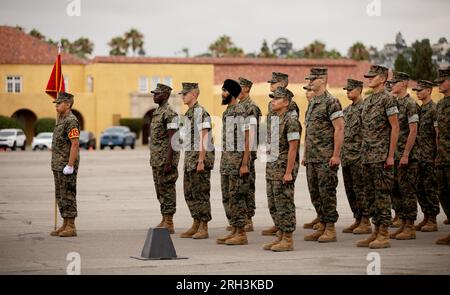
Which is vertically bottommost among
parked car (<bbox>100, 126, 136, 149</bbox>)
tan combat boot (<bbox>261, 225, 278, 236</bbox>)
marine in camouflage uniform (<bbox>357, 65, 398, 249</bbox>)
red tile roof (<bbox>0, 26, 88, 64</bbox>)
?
parked car (<bbox>100, 126, 136, 149</bbox>)

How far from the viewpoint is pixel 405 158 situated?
14.9 metres

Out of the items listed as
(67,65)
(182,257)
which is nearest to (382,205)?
(182,257)

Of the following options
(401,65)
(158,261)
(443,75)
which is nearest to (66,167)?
(158,261)

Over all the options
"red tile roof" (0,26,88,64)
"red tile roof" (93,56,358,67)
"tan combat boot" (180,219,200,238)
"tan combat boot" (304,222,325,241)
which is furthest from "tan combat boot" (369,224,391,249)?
"red tile roof" (0,26,88,64)

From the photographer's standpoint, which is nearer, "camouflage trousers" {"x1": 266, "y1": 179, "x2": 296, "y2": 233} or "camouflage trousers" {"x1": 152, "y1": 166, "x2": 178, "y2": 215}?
"camouflage trousers" {"x1": 266, "y1": 179, "x2": 296, "y2": 233}

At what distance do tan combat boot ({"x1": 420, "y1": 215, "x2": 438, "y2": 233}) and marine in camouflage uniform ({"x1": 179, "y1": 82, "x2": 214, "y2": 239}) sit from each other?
10.5 feet

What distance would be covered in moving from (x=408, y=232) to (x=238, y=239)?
2.43 meters

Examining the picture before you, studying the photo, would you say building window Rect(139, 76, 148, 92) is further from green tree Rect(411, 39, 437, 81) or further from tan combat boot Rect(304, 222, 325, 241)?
tan combat boot Rect(304, 222, 325, 241)

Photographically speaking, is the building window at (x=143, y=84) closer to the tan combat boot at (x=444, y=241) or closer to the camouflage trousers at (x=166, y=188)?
the camouflage trousers at (x=166, y=188)

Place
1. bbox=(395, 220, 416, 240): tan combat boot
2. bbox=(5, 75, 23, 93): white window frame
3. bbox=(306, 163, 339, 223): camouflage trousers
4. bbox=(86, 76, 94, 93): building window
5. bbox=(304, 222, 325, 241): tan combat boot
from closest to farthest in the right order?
1. bbox=(306, 163, 339, 223): camouflage trousers
2. bbox=(304, 222, 325, 241): tan combat boot
3. bbox=(395, 220, 416, 240): tan combat boot
4. bbox=(86, 76, 94, 93): building window
5. bbox=(5, 75, 23, 93): white window frame

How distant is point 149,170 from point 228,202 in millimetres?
20679

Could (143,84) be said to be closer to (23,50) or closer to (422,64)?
(23,50)

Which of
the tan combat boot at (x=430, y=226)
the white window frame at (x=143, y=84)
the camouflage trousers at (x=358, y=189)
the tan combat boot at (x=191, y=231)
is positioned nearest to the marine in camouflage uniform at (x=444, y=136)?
the tan combat boot at (x=430, y=226)

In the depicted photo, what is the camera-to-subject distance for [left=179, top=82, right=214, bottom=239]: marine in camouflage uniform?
14.9 meters
